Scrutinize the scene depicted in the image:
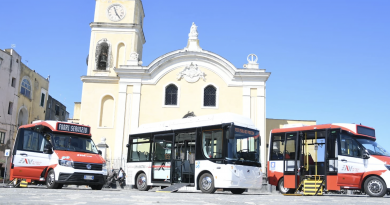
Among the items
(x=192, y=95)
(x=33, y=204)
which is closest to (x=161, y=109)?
(x=192, y=95)

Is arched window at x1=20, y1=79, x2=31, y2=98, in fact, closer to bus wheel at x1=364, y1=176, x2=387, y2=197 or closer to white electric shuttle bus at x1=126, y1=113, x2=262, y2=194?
white electric shuttle bus at x1=126, y1=113, x2=262, y2=194

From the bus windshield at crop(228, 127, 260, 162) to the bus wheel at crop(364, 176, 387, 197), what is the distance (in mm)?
3728

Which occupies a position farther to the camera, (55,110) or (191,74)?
(55,110)

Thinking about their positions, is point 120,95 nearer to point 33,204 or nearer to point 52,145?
point 52,145

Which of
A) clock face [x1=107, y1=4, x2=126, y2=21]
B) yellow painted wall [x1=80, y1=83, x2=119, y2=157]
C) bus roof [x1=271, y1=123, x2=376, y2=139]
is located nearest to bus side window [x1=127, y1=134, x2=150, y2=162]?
bus roof [x1=271, y1=123, x2=376, y2=139]

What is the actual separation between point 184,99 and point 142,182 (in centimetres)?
1079

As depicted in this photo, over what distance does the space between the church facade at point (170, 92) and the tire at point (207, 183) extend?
1256 cm

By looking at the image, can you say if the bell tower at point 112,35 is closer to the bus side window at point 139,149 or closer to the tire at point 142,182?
the bus side window at point 139,149

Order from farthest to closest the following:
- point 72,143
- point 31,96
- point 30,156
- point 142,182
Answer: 1. point 31,96
2. point 142,182
3. point 72,143
4. point 30,156

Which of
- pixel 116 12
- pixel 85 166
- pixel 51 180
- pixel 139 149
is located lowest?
pixel 51 180

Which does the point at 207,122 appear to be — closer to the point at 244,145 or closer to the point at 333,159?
the point at 244,145

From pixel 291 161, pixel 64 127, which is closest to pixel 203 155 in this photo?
pixel 291 161

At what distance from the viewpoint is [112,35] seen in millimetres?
29281

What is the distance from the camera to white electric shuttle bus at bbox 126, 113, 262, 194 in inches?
539
